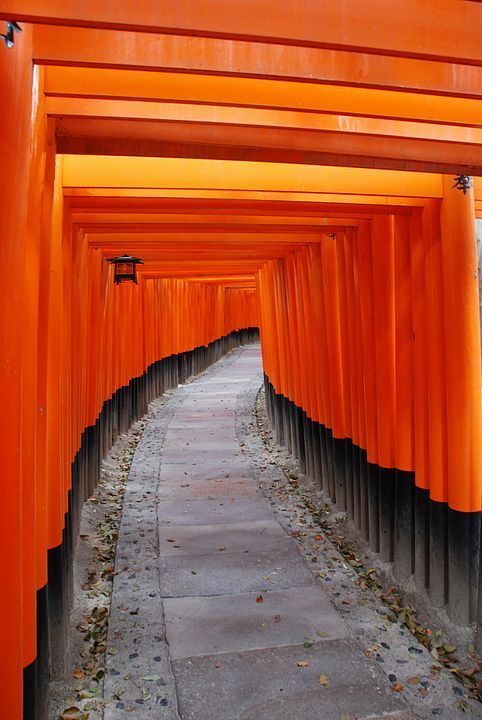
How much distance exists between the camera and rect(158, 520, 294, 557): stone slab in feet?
19.5

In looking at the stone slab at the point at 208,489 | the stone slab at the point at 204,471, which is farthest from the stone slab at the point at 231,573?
the stone slab at the point at 204,471

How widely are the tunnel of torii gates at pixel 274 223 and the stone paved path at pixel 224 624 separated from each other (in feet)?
2.11

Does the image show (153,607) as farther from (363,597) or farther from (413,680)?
(413,680)

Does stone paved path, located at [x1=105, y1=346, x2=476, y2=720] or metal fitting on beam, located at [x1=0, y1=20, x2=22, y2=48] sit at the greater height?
metal fitting on beam, located at [x1=0, y1=20, x2=22, y2=48]

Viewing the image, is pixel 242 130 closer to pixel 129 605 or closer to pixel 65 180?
pixel 65 180

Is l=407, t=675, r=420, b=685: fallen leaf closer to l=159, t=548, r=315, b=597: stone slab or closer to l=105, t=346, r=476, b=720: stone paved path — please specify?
l=105, t=346, r=476, b=720: stone paved path

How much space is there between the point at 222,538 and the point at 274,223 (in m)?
3.23

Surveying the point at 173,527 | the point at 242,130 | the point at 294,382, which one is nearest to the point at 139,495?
the point at 173,527

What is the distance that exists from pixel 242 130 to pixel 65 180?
163cm

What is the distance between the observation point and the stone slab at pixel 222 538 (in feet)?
19.5

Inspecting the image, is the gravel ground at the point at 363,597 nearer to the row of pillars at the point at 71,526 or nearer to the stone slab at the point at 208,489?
the stone slab at the point at 208,489

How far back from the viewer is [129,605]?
4.78m

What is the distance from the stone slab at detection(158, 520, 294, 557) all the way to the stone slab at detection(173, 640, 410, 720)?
74.0 inches

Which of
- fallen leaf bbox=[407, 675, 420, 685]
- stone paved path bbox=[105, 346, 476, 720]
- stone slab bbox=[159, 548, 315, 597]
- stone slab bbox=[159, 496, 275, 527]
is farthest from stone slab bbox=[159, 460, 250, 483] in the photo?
fallen leaf bbox=[407, 675, 420, 685]
